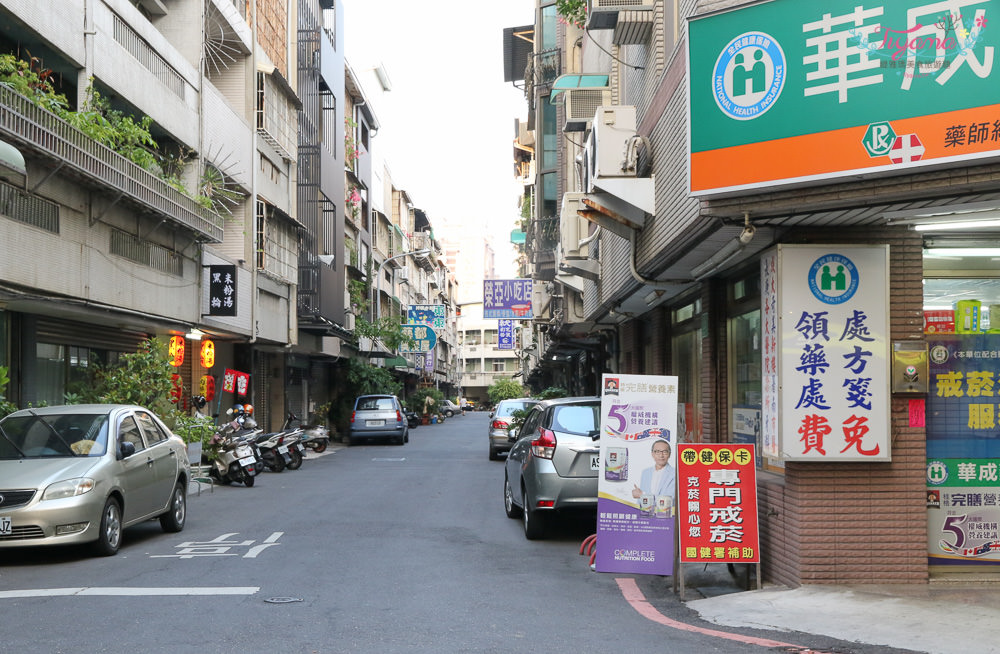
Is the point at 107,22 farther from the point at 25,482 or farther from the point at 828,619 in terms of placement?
the point at 828,619

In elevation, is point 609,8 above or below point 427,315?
above

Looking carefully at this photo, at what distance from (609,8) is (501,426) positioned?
52.0 feet

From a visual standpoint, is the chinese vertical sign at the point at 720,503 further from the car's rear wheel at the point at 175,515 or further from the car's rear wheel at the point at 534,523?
the car's rear wheel at the point at 175,515

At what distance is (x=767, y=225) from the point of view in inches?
317

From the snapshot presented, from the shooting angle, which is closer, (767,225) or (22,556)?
(767,225)

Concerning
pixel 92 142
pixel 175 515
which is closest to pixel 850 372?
pixel 175 515

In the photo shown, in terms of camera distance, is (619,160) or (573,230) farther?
(573,230)

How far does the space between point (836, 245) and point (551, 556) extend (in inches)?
181

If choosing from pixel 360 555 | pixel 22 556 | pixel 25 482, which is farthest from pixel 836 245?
pixel 22 556

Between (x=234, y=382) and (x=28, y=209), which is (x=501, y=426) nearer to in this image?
(x=234, y=382)

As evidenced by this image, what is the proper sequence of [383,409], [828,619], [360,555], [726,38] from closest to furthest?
[828,619], [726,38], [360,555], [383,409]

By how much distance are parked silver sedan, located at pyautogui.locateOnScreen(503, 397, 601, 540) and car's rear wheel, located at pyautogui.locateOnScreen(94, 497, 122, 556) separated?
14.9 ft

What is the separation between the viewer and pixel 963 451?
27.3 feet

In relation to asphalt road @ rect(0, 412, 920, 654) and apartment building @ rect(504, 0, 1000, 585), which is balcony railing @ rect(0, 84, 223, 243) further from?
apartment building @ rect(504, 0, 1000, 585)
